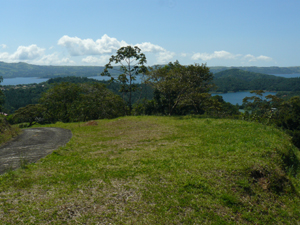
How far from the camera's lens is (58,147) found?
12211mm

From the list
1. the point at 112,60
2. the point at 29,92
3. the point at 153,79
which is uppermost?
the point at 112,60

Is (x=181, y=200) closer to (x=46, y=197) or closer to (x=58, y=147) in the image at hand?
(x=46, y=197)

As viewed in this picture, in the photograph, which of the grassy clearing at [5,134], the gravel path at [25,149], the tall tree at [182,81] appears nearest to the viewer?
the gravel path at [25,149]

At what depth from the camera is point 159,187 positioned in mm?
7062

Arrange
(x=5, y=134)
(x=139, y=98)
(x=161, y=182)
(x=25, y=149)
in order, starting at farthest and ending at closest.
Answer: (x=139, y=98) < (x=5, y=134) < (x=25, y=149) < (x=161, y=182)

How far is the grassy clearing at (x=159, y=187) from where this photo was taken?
567cm

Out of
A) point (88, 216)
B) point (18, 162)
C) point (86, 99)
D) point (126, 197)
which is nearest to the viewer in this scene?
point (88, 216)

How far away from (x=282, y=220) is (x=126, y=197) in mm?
4580

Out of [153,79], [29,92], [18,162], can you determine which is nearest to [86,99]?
[153,79]

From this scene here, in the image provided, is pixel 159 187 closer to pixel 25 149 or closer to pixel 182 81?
pixel 25 149

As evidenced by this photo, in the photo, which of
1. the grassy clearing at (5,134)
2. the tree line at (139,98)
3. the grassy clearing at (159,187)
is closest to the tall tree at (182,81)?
the tree line at (139,98)

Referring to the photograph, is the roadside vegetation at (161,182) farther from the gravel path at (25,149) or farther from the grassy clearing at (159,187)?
the gravel path at (25,149)

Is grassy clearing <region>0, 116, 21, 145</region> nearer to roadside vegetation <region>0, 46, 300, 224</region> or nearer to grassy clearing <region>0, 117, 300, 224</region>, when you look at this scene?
roadside vegetation <region>0, 46, 300, 224</region>

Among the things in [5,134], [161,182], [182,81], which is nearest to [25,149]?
[5,134]
